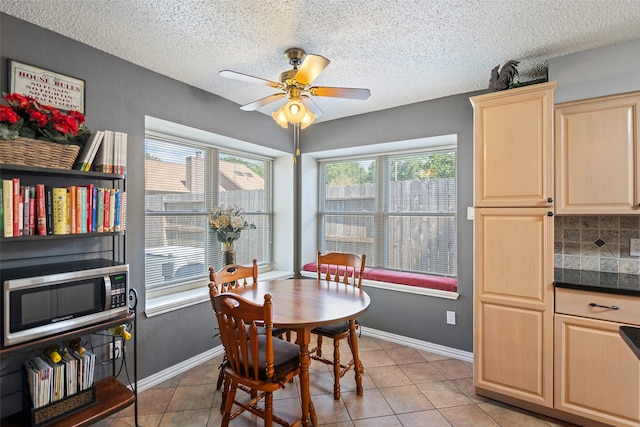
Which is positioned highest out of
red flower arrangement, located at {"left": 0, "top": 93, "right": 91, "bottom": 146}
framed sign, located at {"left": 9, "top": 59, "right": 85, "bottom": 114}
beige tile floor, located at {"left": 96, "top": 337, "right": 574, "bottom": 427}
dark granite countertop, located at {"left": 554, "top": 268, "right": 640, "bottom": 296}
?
framed sign, located at {"left": 9, "top": 59, "right": 85, "bottom": 114}

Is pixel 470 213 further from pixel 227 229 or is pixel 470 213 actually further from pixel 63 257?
pixel 63 257

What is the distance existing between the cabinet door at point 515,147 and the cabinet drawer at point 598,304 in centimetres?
58

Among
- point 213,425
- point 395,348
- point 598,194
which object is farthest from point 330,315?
point 598,194

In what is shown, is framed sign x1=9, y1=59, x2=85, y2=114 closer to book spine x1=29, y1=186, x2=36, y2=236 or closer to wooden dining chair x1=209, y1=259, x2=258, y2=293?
book spine x1=29, y1=186, x2=36, y2=236

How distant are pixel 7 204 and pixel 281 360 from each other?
1.57 metres

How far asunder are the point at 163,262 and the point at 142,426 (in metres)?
1.34

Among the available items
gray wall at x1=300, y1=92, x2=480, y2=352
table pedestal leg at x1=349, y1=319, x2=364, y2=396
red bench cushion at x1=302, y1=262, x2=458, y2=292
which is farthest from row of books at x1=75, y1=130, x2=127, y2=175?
red bench cushion at x1=302, y1=262, x2=458, y2=292

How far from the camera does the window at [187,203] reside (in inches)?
114

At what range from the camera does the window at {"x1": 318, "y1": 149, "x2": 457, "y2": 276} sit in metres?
3.42

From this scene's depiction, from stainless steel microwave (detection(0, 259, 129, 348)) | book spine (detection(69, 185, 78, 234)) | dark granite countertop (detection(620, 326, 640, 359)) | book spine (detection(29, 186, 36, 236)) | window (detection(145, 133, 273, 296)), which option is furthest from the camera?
window (detection(145, 133, 273, 296))

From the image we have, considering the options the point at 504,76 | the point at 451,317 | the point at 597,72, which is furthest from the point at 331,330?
the point at 597,72

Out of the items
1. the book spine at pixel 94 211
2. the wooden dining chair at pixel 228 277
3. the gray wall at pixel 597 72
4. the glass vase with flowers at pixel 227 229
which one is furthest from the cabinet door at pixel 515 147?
the book spine at pixel 94 211

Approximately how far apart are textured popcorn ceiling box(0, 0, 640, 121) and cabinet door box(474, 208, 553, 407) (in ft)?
3.58

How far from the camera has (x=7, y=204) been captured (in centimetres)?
155
